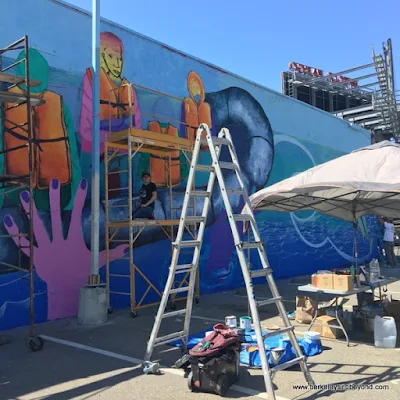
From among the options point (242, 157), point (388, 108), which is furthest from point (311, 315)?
point (388, 108)

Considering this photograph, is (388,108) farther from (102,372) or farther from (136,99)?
(102,372)

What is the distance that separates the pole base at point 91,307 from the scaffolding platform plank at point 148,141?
3078 mm

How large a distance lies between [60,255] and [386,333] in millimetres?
6069

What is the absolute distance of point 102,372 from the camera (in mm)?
5605

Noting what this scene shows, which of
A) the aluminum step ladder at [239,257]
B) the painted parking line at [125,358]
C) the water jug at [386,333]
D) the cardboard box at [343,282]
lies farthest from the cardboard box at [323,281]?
the painted parking line at [125,358]

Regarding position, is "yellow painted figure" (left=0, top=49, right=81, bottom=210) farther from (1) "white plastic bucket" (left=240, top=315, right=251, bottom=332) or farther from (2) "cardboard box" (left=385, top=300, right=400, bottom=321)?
(2) "cardboard box" (left=385, top=300, right=400, bottom=321)

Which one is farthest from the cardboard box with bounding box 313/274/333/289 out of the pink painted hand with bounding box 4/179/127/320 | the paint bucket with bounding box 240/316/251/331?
the pink painted hand with bounding box 4/179/127/320

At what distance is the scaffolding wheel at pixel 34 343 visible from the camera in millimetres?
6543

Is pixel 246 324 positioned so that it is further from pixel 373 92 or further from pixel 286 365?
pixel 373 92

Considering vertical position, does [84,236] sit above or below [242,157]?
below

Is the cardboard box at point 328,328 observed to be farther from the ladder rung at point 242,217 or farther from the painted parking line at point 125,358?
the ladder rung at point 242,217

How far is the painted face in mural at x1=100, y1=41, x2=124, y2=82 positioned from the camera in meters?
9.86

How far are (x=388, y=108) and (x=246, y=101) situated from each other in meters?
11.7

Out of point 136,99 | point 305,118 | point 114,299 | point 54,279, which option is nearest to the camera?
point 54,279
